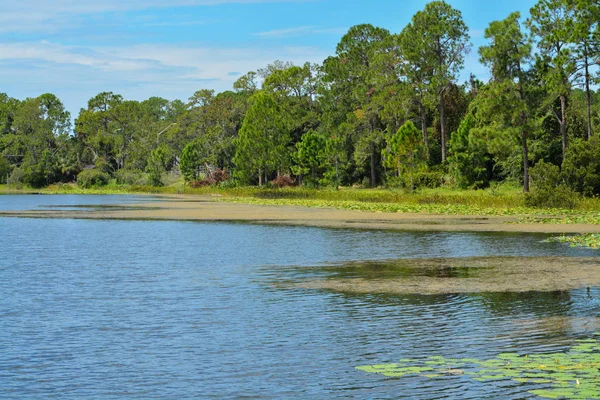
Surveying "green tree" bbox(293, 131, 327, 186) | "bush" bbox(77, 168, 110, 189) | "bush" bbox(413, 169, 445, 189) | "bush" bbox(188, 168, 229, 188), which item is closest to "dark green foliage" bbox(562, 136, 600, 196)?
"bush" bbox(413, 169, 445, 189)

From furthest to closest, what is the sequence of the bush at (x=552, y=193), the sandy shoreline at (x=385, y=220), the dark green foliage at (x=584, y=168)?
the dark green foliage at (x=584, y=168)
the bush at (x=552, y=193)
the sandy shoreline at (x=385, y=220)

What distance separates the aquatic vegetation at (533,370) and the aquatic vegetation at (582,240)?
17.1 metres

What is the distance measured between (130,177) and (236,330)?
122 m

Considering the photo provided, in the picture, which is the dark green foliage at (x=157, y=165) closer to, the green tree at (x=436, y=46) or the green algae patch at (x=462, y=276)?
the green tree at (x=436, y=46)

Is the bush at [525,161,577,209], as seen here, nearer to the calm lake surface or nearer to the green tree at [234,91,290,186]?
the calm lake surface

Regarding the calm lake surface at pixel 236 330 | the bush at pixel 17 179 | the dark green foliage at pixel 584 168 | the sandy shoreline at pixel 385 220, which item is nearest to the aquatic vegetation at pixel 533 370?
the calm lake surface at pixel 236 330

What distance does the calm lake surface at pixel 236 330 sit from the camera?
1070cm

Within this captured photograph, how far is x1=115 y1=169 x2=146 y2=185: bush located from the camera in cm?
12988

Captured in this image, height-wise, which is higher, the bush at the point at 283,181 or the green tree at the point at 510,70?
the green tree at the point at 510,70

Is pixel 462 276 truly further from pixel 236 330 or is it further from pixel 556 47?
pixel 556 47

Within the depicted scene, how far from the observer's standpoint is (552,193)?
162 ft

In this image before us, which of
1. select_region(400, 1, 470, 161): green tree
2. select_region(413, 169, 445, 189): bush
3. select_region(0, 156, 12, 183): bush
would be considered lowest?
select_region(413, 169, 445, 189): bush

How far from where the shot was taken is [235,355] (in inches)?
490

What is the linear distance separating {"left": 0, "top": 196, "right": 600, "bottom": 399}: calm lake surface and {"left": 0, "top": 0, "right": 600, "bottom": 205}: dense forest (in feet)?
112
